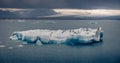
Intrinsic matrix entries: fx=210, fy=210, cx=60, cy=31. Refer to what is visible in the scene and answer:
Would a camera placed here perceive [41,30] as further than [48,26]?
No

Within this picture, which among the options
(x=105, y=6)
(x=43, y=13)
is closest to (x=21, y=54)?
(x=43, y=13)

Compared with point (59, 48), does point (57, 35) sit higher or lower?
higher

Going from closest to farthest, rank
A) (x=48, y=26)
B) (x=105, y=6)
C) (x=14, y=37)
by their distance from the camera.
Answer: (x=105, y=6)
(x=14, y=37)
(x=48, y=26)

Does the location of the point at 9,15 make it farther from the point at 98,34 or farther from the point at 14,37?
the point at 98,34
